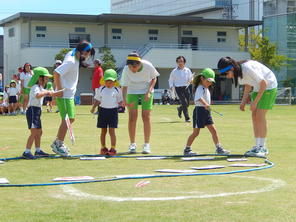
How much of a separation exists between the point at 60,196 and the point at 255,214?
6.93 feet

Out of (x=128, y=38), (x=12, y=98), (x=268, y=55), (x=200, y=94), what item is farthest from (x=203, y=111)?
(x=268, y=55)

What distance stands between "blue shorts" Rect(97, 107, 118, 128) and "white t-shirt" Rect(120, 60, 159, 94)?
65cm

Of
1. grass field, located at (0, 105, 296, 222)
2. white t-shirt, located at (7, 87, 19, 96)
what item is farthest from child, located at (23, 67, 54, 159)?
white t-shirt, located at (7, 87, 19, 96)

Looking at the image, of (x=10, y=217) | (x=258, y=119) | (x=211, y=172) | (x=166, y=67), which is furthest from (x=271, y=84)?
(x=166, y=67)

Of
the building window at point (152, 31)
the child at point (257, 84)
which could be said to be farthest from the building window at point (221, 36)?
the child at point (257, 84)

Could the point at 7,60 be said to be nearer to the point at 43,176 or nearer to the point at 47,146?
the point at 47,146

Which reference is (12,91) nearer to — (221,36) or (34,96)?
(34,96)

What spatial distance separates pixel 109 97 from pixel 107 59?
4199 centimetres

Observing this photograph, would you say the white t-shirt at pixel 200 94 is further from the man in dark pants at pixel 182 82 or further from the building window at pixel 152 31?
the building window at pixel 152 31

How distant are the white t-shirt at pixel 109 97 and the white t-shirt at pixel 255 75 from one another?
2165 mm

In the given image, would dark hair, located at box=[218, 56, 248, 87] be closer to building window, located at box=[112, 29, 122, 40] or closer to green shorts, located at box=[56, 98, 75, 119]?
green shorts, located at box=[56, 98, 75, 119]

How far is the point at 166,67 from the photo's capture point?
5578 centimetres

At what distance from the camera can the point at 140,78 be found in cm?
1109

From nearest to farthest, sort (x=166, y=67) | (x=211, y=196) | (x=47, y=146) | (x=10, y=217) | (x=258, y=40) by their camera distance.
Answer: (x=10, y=217)
(x=211, y=196)
(x=47, y=146)
(x=166, y=67)
(x=258, y=40)
